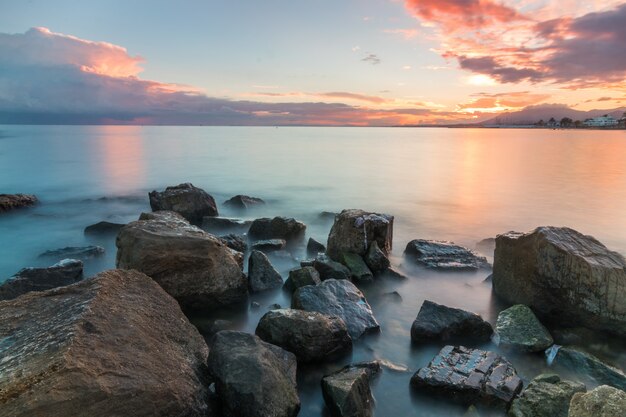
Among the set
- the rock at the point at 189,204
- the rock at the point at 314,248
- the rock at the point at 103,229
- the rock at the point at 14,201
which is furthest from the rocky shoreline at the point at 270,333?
the rock at the point at 14,201

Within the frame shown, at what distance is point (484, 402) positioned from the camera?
16.4 feet

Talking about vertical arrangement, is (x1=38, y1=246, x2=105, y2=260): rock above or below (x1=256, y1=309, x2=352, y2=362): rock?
below

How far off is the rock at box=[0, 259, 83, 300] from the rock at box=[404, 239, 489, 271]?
24.3ft

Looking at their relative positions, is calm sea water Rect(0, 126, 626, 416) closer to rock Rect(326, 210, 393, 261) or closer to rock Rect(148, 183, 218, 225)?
rock Rect(326, 210, 393, 261)

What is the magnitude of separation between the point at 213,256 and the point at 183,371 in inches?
129

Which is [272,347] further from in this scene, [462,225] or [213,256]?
[462,225]

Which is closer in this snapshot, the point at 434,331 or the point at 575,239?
the point at 434,331

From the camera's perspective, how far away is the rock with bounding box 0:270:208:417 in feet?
10.6

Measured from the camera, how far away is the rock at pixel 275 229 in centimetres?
1208

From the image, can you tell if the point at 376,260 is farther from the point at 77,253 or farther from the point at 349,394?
the point at 77,253

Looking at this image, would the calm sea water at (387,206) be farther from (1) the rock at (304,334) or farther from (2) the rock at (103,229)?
(2) the rock at (103,229)

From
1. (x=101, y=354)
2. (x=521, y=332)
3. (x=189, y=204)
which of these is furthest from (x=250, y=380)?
(x=189, y=204)

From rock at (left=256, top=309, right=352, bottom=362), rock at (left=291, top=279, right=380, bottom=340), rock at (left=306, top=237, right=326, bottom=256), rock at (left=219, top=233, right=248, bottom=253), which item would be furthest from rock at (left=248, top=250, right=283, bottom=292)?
rock at (left=306, top=237, right=326, bottom=256)

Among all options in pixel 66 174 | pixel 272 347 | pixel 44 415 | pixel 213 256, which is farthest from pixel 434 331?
pixel 66 174
